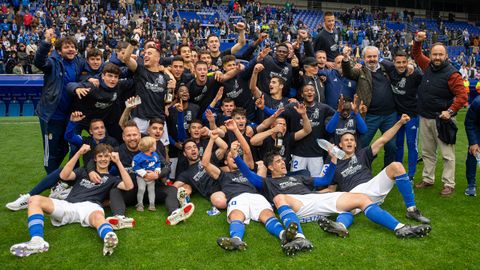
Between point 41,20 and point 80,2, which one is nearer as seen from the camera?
point 41,20

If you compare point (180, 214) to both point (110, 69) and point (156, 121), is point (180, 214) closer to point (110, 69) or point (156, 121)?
point (156, 121)

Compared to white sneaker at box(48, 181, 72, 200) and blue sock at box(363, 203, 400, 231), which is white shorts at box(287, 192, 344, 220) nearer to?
blue sock at box(363, 203, 400, 231)

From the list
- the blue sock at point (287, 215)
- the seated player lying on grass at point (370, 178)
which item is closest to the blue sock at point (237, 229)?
the blue sock at point (287, 215)

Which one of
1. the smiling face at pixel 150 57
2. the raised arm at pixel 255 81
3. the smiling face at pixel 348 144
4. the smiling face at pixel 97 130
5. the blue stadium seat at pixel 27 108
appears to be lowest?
the blue stadium seat at pixel 27 108

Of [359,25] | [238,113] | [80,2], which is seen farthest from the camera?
[359,25]

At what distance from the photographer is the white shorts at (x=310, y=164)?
22.8 ft

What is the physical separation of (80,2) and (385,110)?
25056mm

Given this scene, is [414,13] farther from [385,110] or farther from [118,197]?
[118,197]

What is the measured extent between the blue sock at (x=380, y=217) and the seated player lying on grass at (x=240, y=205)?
42.9 inches

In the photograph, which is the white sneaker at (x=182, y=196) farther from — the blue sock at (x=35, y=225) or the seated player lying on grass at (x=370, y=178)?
the seated player lying on grass at (x=370, y=178)

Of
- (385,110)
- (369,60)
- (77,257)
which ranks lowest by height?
(77,257)

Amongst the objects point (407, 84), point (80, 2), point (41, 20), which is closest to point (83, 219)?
point (407, 84)

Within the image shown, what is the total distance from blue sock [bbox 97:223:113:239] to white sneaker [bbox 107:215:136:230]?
11.9 inches

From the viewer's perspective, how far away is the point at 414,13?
1670 inches
